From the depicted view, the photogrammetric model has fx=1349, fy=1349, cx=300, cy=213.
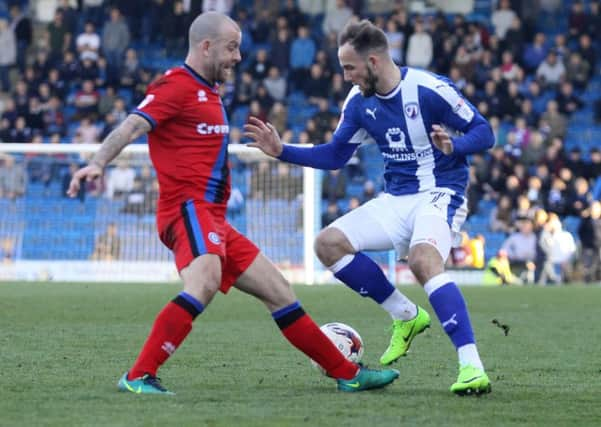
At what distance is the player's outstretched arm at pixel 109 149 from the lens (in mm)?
6492

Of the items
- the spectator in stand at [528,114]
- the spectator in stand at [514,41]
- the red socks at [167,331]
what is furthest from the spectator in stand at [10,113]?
the red socks at [167,331]

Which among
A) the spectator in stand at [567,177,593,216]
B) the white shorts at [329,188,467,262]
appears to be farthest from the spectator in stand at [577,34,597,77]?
the white shorts at [329,188,467,262]

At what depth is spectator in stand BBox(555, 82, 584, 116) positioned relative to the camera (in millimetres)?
27125

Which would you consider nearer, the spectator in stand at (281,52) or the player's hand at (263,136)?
the player's hand at (263,136)

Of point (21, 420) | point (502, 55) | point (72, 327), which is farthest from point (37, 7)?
point (21, 420)

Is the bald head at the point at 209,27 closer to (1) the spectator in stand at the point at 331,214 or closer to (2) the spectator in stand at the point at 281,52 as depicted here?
(1) the spectator in stand at the point at 331,214

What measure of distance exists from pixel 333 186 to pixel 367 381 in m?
16.7

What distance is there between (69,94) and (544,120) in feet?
32.6

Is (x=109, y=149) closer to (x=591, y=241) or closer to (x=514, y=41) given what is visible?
(x=591, y=241)

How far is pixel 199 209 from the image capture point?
7082 mm

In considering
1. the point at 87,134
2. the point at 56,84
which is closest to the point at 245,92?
the point at 87,134

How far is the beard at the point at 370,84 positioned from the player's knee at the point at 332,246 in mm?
870

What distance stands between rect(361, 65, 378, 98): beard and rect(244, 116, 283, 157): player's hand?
58 centimetres

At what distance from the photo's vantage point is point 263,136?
317 inches
